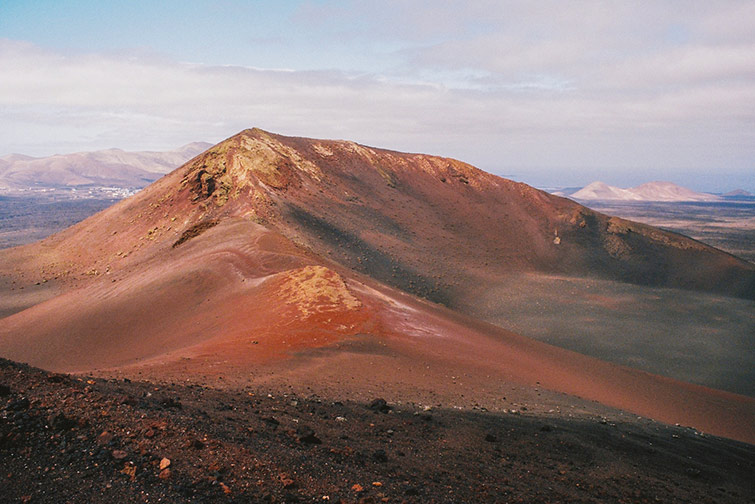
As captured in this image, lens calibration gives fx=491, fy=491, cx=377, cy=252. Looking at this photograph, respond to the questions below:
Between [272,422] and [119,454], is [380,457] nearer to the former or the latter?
[272,422]

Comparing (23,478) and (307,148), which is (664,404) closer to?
(23,478)

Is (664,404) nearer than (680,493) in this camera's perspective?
No

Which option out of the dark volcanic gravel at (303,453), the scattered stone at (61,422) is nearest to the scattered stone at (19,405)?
the dark volcanic gravel at (303,453)

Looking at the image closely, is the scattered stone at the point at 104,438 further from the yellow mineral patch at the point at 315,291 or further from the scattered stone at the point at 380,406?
the yellow mineral patch at the point at 315,291

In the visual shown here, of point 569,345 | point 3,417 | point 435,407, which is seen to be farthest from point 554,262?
point 3,417

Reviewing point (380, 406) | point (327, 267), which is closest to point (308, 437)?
point (380, 406)

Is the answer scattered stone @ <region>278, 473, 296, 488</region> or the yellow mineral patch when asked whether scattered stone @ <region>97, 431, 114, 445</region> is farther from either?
the yellow mineral patch
